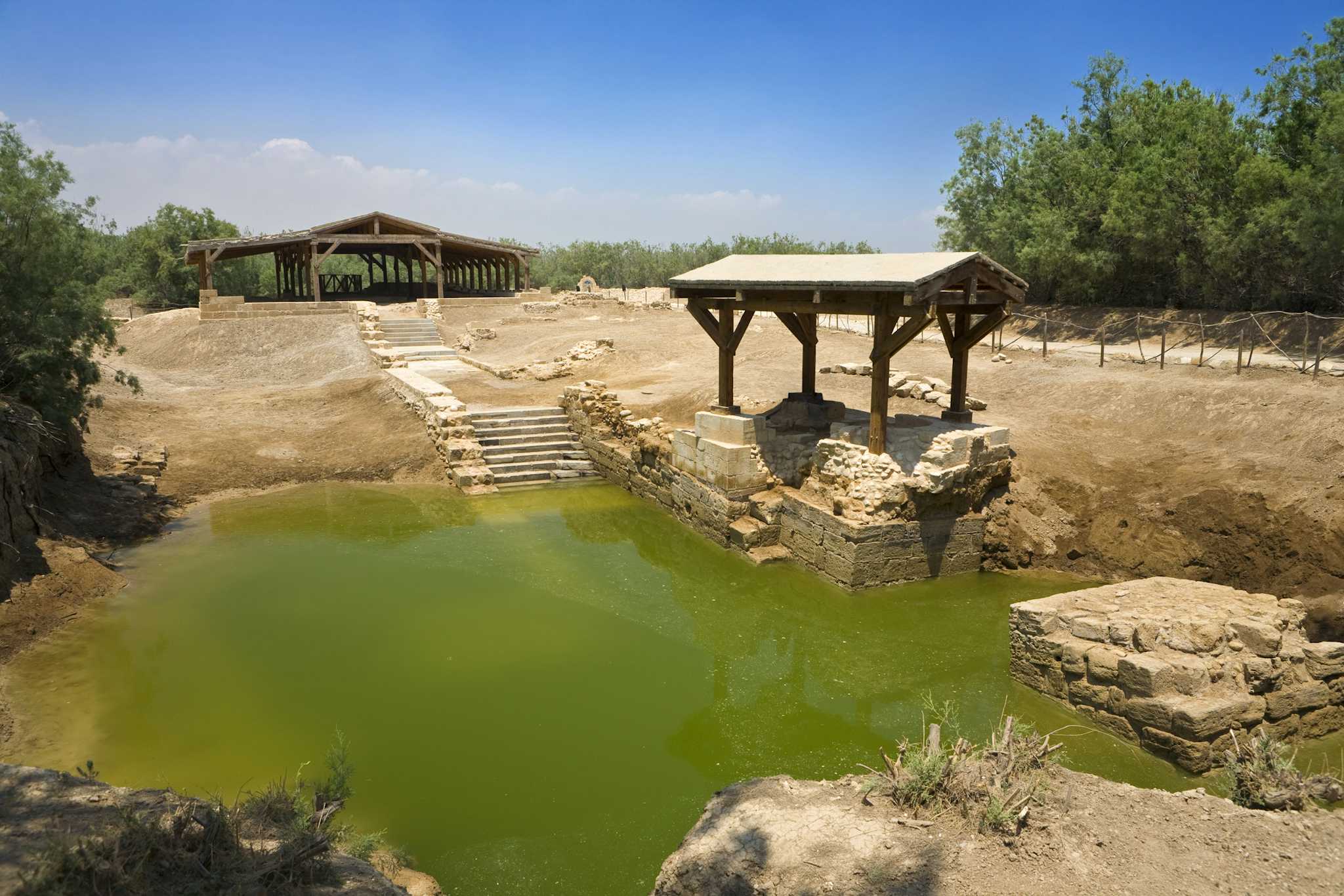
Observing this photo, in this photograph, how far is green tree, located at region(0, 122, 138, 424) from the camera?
9906mm

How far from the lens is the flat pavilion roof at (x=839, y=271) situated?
9.27 metres

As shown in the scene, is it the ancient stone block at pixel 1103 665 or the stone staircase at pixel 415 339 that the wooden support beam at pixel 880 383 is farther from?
the stone staircase at pixel 415 339

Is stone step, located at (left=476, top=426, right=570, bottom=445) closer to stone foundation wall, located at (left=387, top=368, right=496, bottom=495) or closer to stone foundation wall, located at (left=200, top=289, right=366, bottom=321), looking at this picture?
stone foundation wall, located at (left=387, top=368, right=496, bottom=495)

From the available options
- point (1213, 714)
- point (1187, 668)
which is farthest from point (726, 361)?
point (1213, 714)

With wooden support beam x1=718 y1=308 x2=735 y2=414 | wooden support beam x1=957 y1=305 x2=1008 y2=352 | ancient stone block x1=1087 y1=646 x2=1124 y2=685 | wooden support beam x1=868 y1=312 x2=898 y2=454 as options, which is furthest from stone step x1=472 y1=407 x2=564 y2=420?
ancient stone block x1=1087 y1=646 x2=1124 y2=685

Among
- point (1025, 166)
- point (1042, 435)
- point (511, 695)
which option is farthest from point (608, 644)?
point (1025, 166)

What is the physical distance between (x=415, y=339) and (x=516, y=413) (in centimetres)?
965

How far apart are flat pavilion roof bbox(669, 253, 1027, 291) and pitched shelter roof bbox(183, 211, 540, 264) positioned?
18793 mm

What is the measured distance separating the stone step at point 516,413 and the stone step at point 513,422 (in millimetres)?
27

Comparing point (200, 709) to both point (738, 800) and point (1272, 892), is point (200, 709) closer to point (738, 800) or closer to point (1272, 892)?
point (738, 800)

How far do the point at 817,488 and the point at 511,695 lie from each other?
5025 mm

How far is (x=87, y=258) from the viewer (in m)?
11.3

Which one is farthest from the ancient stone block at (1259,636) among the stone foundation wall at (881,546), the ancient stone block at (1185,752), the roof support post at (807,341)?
the roof support post at (807,341)

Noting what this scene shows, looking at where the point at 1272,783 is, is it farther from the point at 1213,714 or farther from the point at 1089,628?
the point at 1089,628
